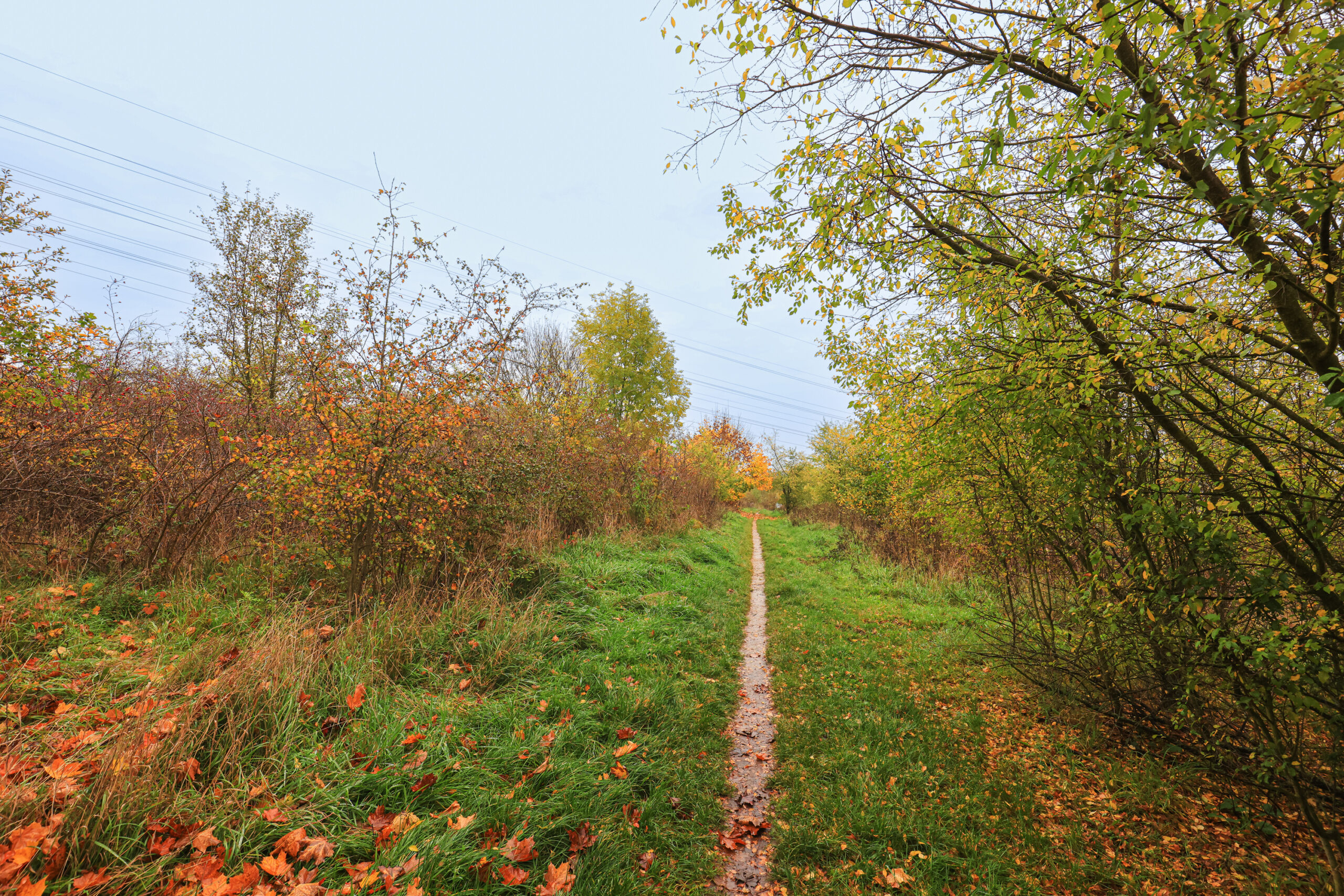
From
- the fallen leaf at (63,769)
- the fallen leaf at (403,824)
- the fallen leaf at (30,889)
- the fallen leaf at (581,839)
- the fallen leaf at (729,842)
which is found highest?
the fallen leaf at (63,769)

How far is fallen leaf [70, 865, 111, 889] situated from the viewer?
2002 millimetres

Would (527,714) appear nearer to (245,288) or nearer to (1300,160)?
(1300,160)

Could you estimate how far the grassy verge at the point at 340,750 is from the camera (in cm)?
230

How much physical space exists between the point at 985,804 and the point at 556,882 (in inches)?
128

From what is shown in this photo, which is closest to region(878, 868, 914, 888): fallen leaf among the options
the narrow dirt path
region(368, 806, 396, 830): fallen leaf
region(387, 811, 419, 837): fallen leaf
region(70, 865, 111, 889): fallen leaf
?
the narrow dirt path

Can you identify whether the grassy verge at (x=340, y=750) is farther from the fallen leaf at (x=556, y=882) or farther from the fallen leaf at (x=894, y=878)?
the fallen leaf at (x=894, y=878)

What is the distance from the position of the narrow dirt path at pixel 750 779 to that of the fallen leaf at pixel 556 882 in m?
1.03

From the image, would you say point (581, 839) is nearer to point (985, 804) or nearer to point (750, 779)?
point (750, 779)

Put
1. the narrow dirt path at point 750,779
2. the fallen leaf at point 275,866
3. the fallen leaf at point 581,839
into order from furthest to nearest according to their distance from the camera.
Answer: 1. the narrow dirt path at point 750,779
2. the fallen leaf at point 581,839
3. the fallen leaf at point 275,866

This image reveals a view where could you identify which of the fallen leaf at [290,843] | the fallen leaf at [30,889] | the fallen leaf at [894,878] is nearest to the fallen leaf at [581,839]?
the fallen leaf at [290,843]

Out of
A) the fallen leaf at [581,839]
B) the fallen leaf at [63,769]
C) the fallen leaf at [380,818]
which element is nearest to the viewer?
the fallen leaf at [63,769]

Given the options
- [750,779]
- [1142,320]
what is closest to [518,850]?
[750,779]

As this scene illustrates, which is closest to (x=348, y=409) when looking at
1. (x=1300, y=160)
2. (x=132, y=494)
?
(x=132, y=494)

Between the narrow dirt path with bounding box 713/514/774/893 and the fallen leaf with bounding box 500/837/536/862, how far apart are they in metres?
1.24
